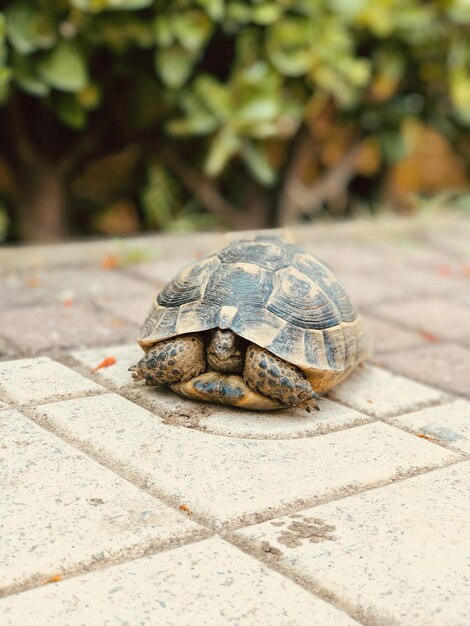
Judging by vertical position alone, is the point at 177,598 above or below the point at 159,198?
below

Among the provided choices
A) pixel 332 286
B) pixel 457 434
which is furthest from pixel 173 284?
pixel 457 434

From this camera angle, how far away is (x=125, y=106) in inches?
203

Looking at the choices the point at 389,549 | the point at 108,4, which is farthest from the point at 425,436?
the point at 108,4

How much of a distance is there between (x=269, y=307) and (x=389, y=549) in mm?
895

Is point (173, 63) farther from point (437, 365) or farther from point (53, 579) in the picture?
point (53, 579)

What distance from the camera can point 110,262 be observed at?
4.47m

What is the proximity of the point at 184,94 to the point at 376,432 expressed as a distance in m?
2.99

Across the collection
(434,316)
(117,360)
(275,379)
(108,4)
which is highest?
(108,4)

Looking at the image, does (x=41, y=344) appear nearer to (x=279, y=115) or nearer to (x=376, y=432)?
(x=376, y=432)

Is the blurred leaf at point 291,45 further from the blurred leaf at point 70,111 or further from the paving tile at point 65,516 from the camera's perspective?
the paving tile at point 65,516

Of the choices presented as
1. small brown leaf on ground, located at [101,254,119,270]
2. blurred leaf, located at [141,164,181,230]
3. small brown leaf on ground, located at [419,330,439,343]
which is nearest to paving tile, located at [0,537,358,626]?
small brown leaf on ground, located at [419,330,439,343]

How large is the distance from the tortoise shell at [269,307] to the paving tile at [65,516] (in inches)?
22.4

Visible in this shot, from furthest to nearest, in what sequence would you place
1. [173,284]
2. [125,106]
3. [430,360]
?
[125,106] → [430,360] → [173,284]

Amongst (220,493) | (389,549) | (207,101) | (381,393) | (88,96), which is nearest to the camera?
(389,549)
